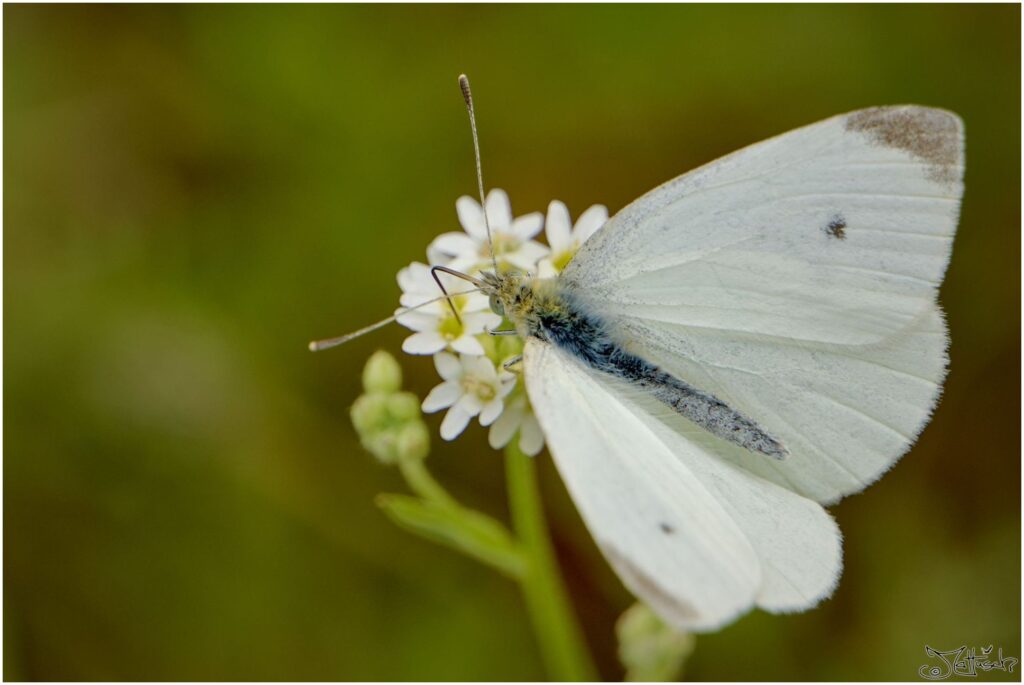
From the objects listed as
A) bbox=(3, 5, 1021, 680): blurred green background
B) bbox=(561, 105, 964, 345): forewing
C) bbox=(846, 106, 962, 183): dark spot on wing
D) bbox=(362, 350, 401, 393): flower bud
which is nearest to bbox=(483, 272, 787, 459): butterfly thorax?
bbox=(561, 105, 964, 345): forewing

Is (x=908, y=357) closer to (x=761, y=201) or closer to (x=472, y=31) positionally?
(x=761, y=201)

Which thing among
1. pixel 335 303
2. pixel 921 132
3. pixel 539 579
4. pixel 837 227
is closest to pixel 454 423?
pixel 539 579

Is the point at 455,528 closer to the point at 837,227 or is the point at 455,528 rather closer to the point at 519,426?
the point at 519,426

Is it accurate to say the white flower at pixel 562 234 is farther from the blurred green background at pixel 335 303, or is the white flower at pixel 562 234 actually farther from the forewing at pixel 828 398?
the blurred green background at pixel 335 303

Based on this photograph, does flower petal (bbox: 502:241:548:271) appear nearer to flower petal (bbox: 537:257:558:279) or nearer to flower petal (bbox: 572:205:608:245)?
flower petal (bbox: 537:257:558:279)

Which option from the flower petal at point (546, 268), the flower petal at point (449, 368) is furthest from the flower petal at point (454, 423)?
the flower petal at point (546, 268)

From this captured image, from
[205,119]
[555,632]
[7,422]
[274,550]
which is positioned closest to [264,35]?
[205,119]

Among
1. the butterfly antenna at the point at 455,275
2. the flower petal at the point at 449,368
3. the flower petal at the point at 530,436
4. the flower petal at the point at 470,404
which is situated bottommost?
the flower petal at the point at 530,436
